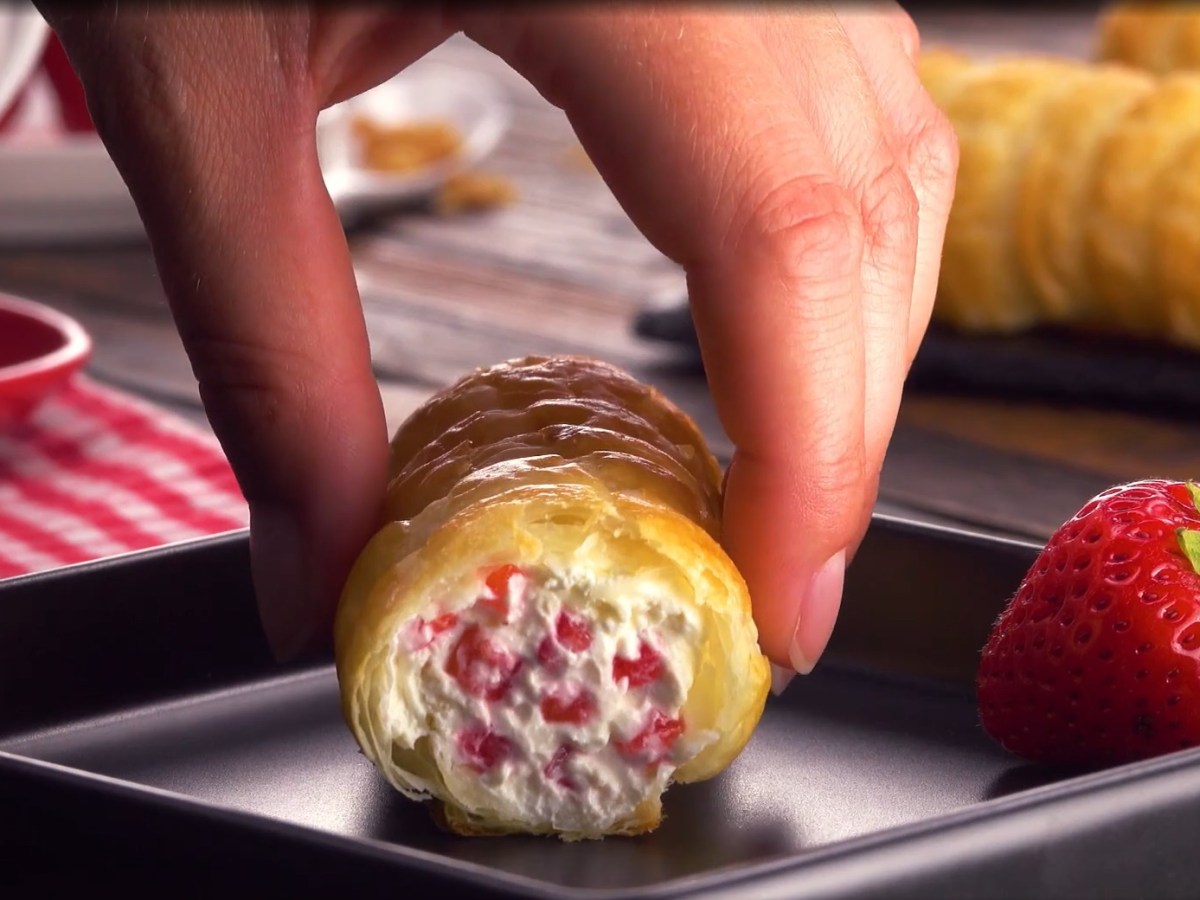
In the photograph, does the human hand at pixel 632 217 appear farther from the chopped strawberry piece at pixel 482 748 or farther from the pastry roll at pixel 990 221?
the pastry roll at pixel 990 221

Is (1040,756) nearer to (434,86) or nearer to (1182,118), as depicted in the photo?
(1182,118)

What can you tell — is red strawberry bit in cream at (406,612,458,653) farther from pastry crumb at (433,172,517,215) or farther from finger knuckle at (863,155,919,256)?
pastry crumb at (433,172,517,215)

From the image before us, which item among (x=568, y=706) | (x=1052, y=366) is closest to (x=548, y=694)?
(x=568, y=706)

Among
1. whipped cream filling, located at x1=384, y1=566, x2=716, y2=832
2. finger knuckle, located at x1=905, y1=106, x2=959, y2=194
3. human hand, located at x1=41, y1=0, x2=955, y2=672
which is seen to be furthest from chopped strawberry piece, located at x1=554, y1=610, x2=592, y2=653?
finger knuckle, located at x1=905, y1=106, x2=959, y2=194

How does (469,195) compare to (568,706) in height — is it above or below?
below

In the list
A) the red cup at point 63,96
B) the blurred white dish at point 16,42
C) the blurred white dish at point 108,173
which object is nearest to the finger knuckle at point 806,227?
the blurred white dish at point 108,173

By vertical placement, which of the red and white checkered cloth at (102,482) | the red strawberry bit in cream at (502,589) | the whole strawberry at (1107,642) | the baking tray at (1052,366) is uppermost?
the red strawberry bit in cream at (502,589)

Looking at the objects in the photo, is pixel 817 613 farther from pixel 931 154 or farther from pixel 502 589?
pixel 931 154
